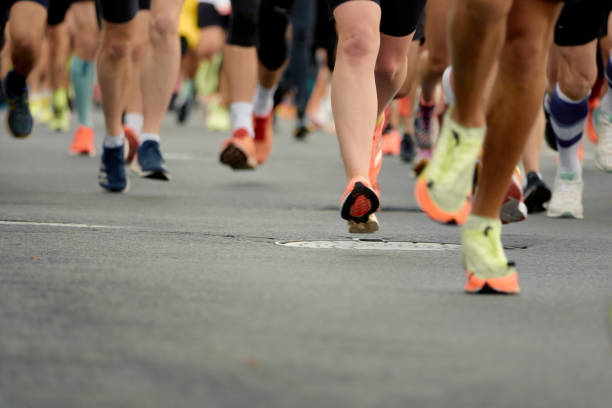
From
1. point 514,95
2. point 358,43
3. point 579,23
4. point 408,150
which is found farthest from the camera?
point 408,150

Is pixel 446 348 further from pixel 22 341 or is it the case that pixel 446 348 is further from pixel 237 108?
pixel 237 108

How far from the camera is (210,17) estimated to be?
1958 centimetres

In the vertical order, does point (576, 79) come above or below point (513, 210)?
above

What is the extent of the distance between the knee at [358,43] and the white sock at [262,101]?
3284 millimetres

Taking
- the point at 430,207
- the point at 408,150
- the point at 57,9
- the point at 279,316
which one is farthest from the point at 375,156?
the point at 57,9

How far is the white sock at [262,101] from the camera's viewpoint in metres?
7.67

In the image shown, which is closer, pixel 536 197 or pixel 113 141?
pixel 536 197

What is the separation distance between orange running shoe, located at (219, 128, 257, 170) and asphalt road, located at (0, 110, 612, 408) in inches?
56.3

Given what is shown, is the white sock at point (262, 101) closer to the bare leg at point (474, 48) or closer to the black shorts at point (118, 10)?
the black shorts at point (118, 10)

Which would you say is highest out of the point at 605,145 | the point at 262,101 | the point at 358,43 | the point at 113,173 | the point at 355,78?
the point at 358,43

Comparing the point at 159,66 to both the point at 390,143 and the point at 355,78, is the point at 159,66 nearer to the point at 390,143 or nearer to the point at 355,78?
the point at 355,78

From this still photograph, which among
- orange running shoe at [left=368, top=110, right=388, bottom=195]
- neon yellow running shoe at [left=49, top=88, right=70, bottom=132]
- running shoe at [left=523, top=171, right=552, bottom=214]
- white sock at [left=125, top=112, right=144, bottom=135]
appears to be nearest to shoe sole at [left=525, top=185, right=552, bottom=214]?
running shoe at [left=523, top=171, right=552, bottom=214]

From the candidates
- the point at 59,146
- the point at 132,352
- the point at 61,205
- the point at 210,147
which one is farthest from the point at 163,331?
the point at 210,147

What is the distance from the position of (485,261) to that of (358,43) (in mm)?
1370
